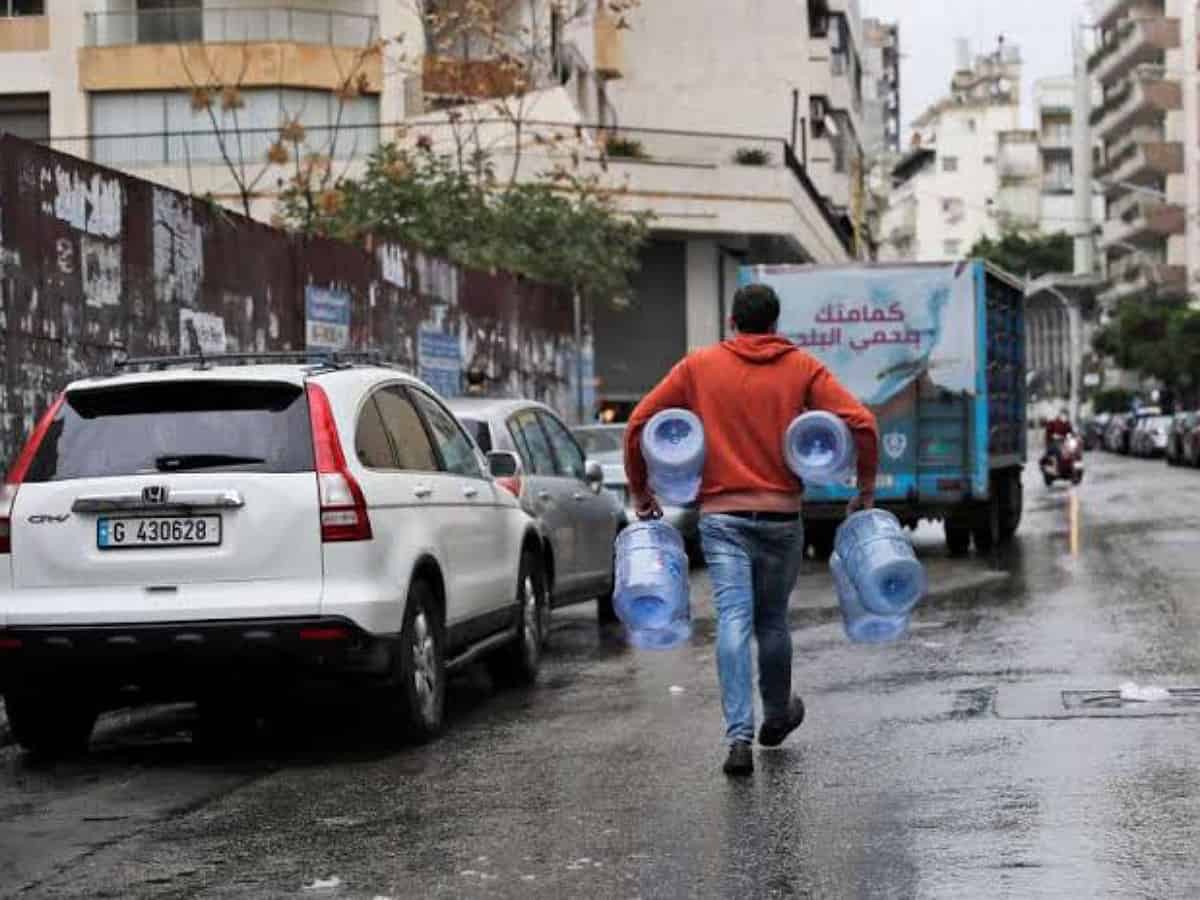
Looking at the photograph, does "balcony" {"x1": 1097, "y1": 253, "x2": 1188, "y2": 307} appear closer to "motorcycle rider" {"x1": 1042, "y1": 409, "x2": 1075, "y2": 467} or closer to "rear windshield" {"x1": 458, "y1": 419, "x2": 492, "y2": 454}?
"motorcycle rider" {"x1": 1042, "y1": 409, "x2": 1075, "y2": 467}

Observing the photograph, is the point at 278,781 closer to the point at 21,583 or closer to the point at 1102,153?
the point at 21,583

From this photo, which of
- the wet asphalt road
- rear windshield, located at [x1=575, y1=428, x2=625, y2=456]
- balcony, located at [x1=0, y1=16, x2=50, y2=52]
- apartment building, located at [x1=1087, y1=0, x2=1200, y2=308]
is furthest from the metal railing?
apartment building, located at [x1=1087, y1=0, x2=1200, y2=308]

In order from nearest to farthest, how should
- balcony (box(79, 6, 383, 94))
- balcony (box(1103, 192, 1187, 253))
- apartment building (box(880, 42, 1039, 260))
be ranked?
balcony (box(79, 6, 383, 94)) → balcony (box(1103, 192, 1187, 253)) → apartment building (box(880, 42, 1039, 260))

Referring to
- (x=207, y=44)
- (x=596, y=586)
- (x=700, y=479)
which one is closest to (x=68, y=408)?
(x=700, y=479)

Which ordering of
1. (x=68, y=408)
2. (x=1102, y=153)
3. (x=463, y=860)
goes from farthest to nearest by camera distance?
(x=1102, y=153)
(x=68, y=408)
(x=463, y=860)

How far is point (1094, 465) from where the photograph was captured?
61.4 metres

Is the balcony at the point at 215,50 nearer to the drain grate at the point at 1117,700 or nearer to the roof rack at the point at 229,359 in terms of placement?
the roof rack at the point at 229,359

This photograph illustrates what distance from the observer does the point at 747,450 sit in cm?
884

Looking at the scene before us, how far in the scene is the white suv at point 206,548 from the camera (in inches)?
366

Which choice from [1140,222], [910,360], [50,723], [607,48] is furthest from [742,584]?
[1140,222]

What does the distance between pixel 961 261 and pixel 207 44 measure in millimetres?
27907

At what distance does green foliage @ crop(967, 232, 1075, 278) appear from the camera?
448 ft

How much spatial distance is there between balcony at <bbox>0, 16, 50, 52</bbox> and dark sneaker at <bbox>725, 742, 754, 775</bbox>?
41.0m

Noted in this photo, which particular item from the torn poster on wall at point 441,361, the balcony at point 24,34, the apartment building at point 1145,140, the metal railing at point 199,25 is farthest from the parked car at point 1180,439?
the torn poster on wall at point 441,361
